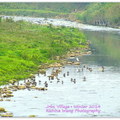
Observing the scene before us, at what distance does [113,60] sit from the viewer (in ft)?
310

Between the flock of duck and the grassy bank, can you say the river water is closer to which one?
the flock of duck

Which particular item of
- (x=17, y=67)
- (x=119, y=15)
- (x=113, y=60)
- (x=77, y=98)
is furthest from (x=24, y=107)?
(x=119, y=15)

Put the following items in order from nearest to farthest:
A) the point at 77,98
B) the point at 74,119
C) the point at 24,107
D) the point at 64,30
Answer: the point at 74,119, the point at 24,107, the point at 77,98, the point at 64,30

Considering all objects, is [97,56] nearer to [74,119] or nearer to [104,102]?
[104,102]

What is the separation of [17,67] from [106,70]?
15.4m

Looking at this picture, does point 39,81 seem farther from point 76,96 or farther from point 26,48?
point 26,48

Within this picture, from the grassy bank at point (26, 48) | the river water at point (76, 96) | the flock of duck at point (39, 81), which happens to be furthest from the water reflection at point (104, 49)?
the flock of duck at point (39, 81)

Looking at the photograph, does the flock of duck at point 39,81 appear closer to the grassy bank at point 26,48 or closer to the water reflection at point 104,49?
the grassy bank at point 26,48

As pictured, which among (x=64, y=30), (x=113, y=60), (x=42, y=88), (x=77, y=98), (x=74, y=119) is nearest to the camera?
(x=74, y=119)

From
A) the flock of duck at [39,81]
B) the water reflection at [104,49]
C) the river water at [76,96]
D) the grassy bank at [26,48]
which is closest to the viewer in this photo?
the river water at [76,96]

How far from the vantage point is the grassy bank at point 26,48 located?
257 ft

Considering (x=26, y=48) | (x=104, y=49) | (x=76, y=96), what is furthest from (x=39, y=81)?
(x=104, y=49)

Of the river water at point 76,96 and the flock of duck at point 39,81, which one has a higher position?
the flock of duck at point 39,81

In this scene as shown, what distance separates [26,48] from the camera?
98625 mm
